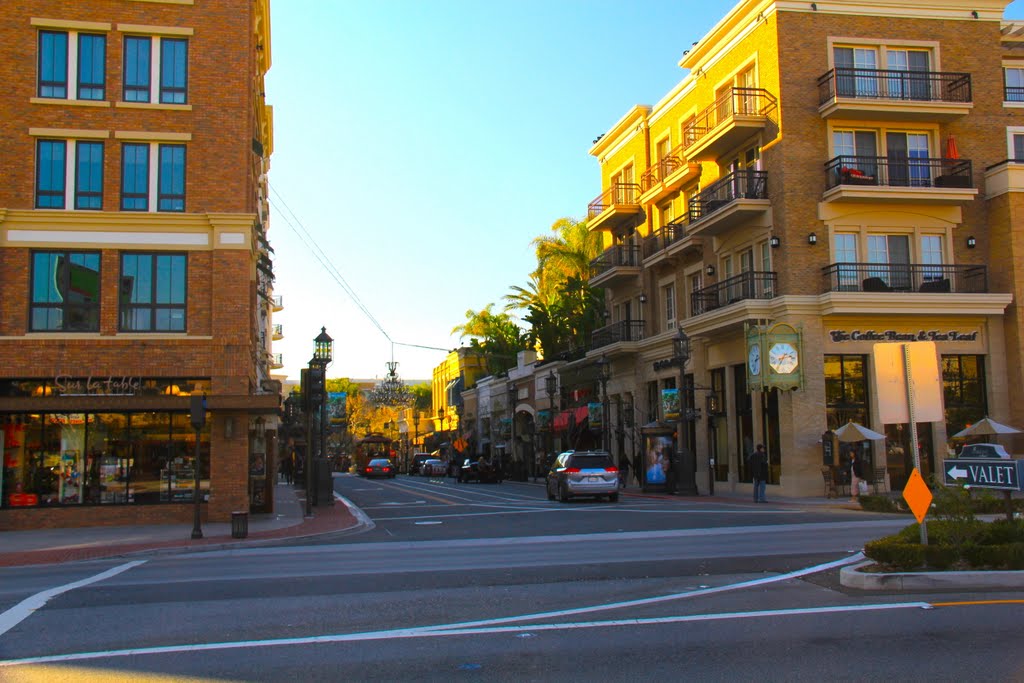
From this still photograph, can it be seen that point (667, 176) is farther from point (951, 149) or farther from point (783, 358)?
point (783, 358)

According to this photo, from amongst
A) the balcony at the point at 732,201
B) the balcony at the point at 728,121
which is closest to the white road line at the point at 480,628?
the balcony at the point at 732,201

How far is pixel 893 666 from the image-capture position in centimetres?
768

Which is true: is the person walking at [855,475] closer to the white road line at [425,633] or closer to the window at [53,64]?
the white road line at [425,633]

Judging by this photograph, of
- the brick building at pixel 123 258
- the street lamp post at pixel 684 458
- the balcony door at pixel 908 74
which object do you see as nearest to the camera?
the brick building at pixel 123 258

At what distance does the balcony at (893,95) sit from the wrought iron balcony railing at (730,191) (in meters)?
2.97

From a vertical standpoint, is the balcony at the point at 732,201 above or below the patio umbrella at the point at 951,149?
below

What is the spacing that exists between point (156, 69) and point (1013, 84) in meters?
29.3

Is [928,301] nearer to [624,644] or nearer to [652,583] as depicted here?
[652,583]

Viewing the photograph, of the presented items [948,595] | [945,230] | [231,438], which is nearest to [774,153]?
[945,230]

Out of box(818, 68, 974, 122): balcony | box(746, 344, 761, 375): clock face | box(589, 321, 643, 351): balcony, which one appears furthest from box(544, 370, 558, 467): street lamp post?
box(818, 68, 974, 122): balcony

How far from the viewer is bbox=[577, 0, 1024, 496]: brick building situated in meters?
32.1

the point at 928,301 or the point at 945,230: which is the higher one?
the point at 945,230

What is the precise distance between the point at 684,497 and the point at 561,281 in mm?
26796

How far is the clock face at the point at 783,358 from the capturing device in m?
31.3
